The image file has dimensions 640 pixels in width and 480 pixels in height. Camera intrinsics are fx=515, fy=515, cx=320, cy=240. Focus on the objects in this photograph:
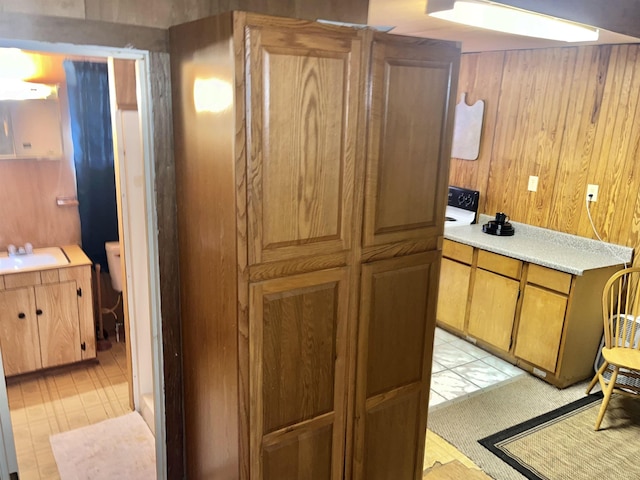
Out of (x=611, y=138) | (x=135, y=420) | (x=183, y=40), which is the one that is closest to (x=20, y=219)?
(x=135, y=420)

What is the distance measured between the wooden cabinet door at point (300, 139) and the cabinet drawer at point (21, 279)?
7.85 ft

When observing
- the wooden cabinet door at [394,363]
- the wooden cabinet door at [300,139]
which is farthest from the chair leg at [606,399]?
the wooden cabinet door at [300,139]

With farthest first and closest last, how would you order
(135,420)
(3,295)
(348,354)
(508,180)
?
1. (508,180)
2. (3,295)
3. (135,420)
4. (348,354)

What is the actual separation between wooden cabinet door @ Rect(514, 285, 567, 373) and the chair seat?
343 millimetres

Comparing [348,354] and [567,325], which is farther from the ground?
[348,354]

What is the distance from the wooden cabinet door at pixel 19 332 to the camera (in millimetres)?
3227

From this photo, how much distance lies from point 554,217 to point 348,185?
255cm

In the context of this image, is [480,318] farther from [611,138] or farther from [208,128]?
[208,128]

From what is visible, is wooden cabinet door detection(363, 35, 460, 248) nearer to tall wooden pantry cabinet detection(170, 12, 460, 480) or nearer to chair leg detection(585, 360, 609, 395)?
tall wooden pantry cabinet detection(170, 12, 460, 480)

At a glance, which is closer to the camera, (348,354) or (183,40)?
(183,40)

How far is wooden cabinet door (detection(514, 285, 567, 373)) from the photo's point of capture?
321 cm

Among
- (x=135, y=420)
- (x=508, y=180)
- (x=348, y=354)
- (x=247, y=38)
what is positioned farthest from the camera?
(x=508, y=180)

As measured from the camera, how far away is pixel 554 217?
143 inches

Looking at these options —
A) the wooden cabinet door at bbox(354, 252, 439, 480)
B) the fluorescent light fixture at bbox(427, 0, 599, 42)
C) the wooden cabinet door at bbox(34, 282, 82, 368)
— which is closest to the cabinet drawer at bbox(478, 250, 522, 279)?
the fluorescent light fixture at bbox(427, 0, 599, 42)
